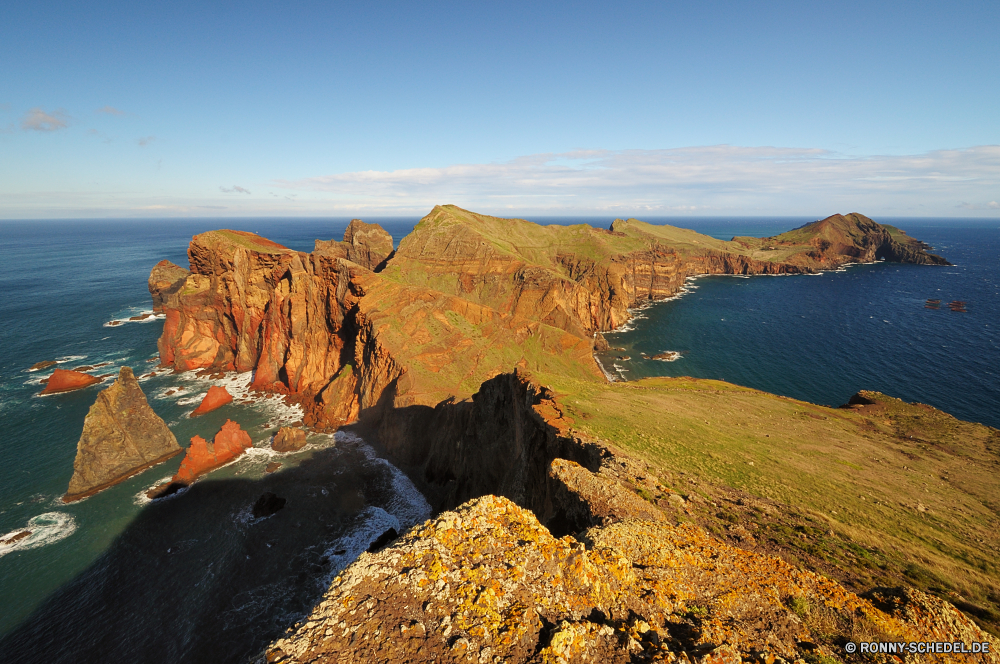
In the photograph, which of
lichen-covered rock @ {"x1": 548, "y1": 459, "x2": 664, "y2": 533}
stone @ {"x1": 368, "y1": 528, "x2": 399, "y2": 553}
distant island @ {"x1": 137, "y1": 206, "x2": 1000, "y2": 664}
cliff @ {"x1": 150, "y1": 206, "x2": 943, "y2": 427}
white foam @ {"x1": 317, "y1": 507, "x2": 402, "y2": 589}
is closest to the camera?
distant island @ {"x1": 137, "y1": 206, "x2": 1000, "y2": 664}

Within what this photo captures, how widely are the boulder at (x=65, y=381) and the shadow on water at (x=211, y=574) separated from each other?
39.7 meters

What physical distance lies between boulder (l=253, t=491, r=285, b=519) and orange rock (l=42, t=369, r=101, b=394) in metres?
47.8

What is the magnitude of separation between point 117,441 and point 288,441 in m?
16.8

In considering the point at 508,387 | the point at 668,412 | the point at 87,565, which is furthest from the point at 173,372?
the point at 668,412

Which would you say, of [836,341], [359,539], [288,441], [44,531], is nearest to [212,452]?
[288,441]

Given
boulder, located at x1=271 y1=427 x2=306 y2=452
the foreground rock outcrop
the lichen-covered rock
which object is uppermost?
the foreground rock outcrop

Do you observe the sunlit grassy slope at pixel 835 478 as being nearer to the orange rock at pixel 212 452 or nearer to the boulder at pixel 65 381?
the orange rock at pixel 212 452

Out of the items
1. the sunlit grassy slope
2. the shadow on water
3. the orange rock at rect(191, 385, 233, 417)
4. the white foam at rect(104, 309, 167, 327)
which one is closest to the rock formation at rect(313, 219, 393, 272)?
the white foam at rect(104, 309, 167, 327)

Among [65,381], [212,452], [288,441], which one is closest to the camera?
[212,452]

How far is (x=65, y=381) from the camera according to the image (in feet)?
194

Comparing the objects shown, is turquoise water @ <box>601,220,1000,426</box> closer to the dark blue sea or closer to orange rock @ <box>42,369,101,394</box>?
the dark blue sea

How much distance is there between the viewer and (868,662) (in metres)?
8.28

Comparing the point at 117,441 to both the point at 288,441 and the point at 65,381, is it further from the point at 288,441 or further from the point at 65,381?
the point at 65,381

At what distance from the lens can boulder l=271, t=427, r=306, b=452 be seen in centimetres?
4619
